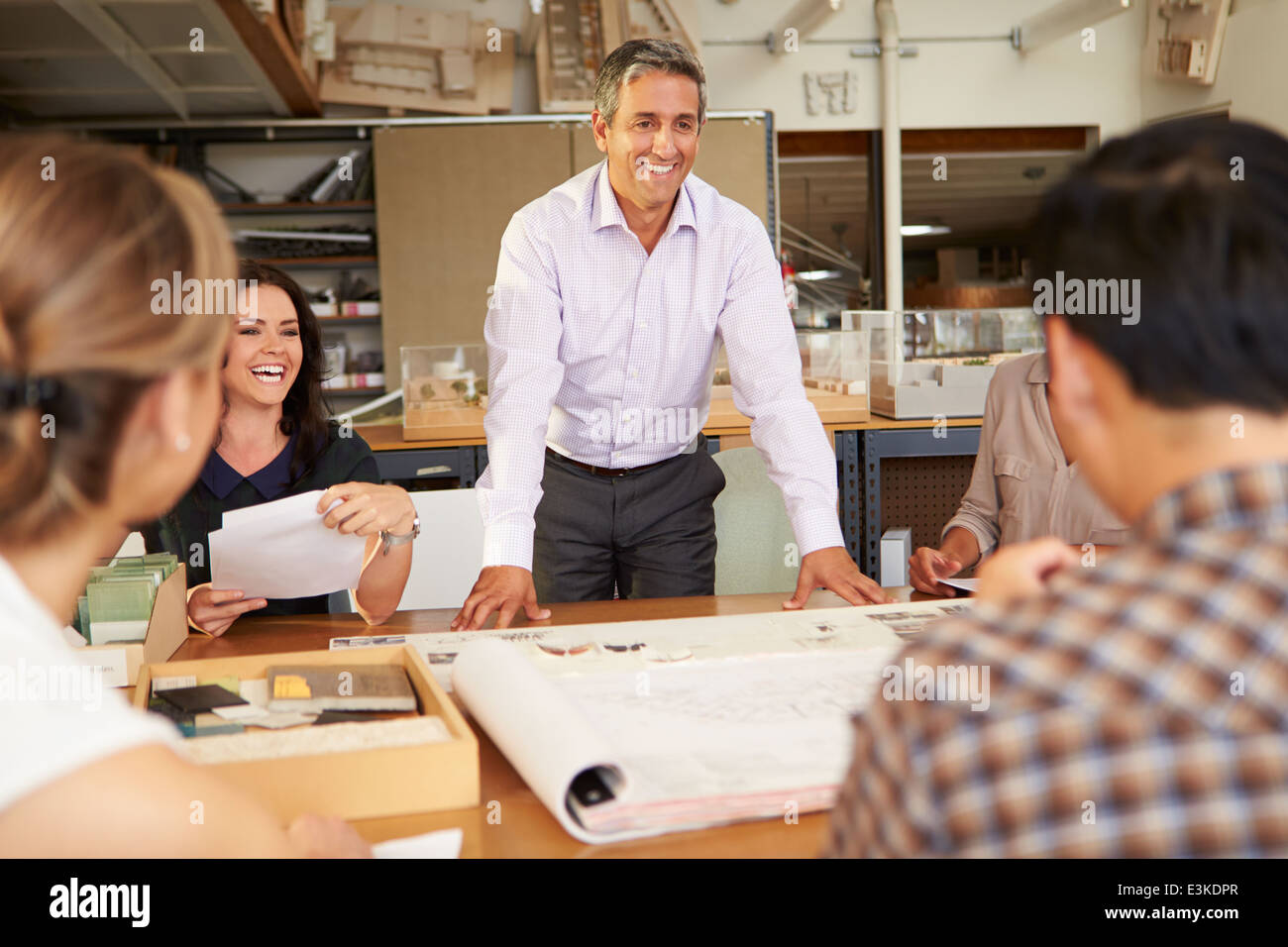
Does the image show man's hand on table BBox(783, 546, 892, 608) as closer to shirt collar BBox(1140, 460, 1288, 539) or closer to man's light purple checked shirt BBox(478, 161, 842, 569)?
man's light purple checked shirt BBox(478, 161, 842, 569)

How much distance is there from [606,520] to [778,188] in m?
4.94

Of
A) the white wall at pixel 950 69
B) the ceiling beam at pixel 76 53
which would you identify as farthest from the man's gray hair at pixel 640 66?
the white wall at pixel 950 69

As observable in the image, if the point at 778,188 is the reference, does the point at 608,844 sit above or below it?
below

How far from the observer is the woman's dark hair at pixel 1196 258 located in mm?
575

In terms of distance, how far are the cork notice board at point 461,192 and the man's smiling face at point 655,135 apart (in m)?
3.88

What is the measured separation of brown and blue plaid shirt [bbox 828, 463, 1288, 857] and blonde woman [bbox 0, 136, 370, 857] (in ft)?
1.33

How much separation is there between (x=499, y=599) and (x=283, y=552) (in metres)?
0.32

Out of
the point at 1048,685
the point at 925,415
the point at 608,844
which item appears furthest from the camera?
the point at 925,415

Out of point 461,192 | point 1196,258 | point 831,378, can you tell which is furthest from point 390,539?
point 461,192

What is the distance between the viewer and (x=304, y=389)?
212 cm

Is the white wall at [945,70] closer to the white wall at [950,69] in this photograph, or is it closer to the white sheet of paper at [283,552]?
the white wall at [950,69]
